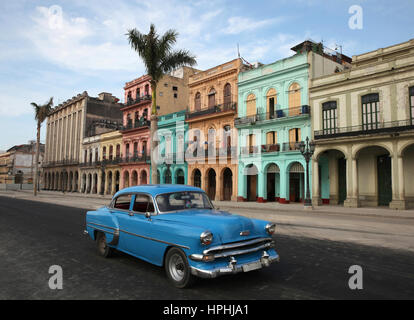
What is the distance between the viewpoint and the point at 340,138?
22.9 meters

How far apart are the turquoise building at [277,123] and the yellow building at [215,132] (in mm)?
1082

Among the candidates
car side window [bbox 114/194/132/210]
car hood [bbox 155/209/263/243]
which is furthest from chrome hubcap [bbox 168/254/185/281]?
car side window [bbox 114/194/132/210]

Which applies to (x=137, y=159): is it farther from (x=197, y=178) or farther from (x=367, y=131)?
(x=367, y=131)

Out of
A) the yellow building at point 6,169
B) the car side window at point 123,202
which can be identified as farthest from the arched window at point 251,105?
the yellow building at point 6,169

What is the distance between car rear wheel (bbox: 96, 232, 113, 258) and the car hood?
2078 millimetres

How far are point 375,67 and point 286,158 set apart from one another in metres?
9.42

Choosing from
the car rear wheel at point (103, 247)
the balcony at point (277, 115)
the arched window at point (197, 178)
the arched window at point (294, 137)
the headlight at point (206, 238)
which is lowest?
the car rear wheel at point (103, 247)

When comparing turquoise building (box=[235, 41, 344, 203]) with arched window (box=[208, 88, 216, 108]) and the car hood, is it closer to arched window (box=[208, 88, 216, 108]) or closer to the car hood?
arched window (box=[208, 88, 216, 108])

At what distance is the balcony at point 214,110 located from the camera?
3020 cm

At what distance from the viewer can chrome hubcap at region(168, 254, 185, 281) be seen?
4.60 meters

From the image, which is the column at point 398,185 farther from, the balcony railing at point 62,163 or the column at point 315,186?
the balcony railing at point 62,163

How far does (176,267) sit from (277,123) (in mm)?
23722

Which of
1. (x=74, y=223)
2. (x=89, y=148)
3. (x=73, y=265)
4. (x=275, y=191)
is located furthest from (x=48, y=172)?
(x=73, y=265)
